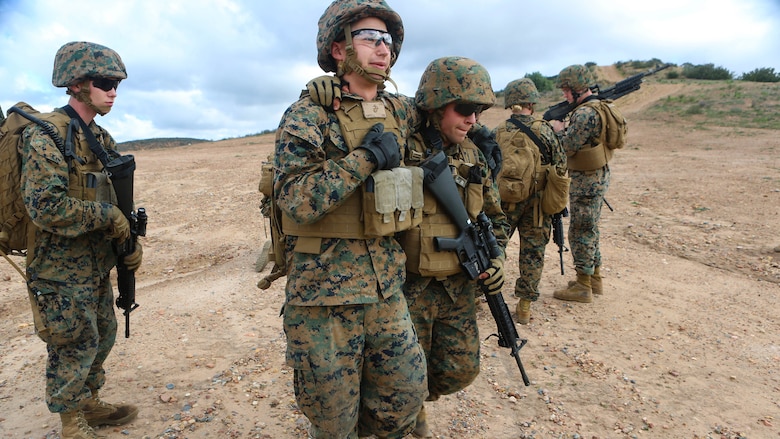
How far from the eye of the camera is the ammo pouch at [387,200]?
215 cm

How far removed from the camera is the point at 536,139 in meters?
4.71

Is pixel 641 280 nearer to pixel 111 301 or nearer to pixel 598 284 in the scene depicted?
pixel 598 284

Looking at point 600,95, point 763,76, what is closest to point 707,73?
→ point 763,76

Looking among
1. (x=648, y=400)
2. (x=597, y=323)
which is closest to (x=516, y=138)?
(x=597, y=323)

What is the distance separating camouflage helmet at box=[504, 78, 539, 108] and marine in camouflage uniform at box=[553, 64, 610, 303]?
900 mm

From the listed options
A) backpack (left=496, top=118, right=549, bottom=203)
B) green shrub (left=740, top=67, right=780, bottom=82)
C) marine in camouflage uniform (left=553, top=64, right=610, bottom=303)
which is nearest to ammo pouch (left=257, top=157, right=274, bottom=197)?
backpack (left=496, top=118, right=549, bottom=203)

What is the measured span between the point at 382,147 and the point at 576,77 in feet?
14.0

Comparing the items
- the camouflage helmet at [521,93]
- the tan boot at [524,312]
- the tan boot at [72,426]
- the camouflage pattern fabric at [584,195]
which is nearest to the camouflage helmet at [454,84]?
the camouflage helmet at [521,93]

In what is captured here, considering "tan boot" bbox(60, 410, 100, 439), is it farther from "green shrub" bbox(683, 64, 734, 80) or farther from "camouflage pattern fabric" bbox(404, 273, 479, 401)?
"green shrub" bbox(683, 64, 734, 80)

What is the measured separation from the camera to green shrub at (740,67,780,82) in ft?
85.9

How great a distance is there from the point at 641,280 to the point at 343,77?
5.20 metres

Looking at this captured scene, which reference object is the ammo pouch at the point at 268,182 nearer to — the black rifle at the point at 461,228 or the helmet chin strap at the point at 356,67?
the helmet chin strap at the point at 356,67

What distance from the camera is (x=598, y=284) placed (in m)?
5.78

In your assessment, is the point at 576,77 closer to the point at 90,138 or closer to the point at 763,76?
the point at 90,138
